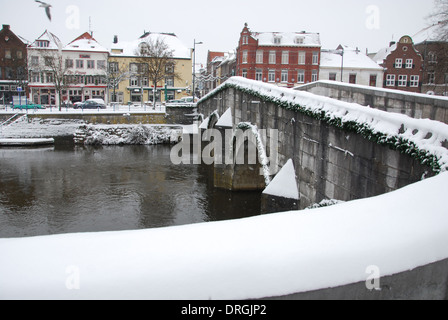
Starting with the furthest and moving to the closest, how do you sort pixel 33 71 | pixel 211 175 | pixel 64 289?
pixel 33 71 < pixel 211 175 < pixel 64 289

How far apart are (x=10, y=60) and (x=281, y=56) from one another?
114ft

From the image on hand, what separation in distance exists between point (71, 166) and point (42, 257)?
22739 mm

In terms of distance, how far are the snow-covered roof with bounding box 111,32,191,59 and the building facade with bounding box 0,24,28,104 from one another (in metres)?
11.5

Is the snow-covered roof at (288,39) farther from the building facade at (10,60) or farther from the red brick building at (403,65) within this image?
the building facade at (10,60)

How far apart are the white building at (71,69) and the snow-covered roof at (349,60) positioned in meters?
26.4

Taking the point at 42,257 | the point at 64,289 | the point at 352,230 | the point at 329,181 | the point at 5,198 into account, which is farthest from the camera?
the point at 5,198

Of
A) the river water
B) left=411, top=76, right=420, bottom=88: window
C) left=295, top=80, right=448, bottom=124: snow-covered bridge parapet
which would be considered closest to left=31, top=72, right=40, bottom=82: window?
the river water

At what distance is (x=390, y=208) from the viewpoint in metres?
3.01

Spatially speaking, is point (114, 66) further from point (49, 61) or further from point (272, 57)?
point (272, 57)

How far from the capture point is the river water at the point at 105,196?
14.2m

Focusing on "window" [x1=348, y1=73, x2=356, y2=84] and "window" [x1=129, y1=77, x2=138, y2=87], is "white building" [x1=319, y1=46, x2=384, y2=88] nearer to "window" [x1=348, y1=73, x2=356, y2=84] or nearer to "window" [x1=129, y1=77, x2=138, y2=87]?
"window" [x1=348, y1=73, x2=356, y2=84]

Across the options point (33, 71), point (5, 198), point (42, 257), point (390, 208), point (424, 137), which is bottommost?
point (5, 198)
